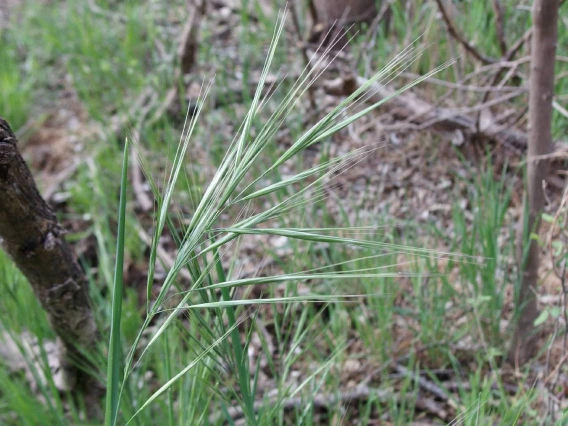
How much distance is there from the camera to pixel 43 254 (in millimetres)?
1502

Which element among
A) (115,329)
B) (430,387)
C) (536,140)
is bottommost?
(430,387)

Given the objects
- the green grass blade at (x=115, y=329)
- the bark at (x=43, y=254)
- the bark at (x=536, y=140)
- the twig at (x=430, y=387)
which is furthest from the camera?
the twig at (x=430, y=387)

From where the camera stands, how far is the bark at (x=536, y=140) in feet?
5.48

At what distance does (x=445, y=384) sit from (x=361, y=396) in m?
0.29

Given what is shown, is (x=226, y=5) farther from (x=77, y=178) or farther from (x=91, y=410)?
(x=91, y=410)

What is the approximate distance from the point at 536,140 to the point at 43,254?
1350mm

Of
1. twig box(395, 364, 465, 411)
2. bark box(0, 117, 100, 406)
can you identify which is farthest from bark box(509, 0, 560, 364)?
bark box(0, 117, 100, 406)

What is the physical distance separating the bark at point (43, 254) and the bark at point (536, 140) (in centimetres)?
123

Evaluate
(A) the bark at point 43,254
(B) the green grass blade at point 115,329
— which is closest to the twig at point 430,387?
(A) the bark at point 43,254

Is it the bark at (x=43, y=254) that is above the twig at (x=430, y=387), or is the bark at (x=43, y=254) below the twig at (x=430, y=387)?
above

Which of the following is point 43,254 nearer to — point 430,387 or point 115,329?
point 115,329

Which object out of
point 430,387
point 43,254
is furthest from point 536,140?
point 43,254

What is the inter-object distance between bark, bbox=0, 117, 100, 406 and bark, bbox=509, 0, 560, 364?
1233 mm

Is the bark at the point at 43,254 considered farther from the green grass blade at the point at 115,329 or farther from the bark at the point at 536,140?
the bark at the point at 536,140
